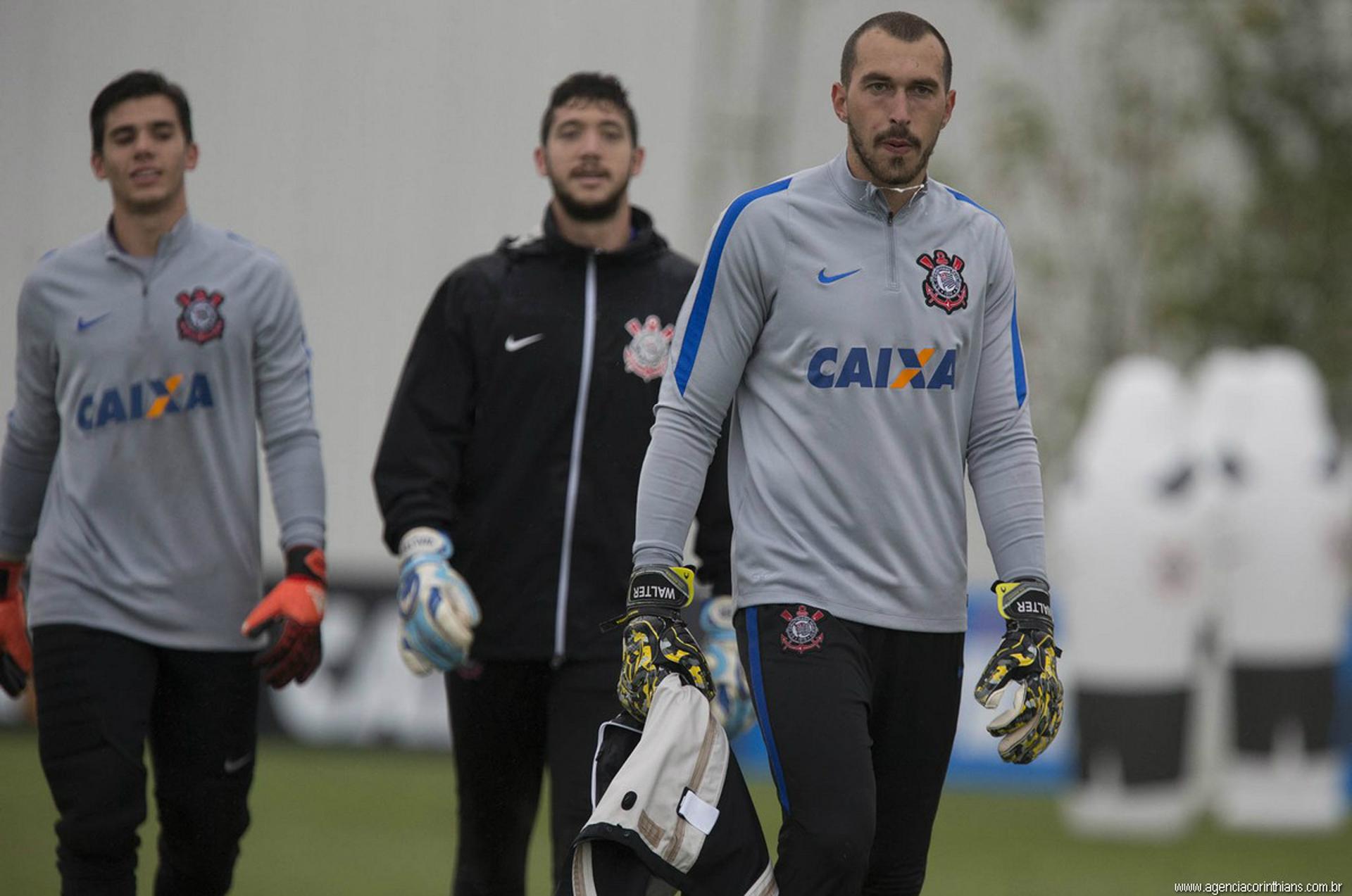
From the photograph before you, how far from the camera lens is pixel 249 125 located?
33.6 feet

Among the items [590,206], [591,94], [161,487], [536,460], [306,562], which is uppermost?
[591,94]

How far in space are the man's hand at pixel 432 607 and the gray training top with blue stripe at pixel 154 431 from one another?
35cm

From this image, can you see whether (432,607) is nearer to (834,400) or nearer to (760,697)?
(760,697)

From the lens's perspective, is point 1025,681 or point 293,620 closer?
point 1025,681

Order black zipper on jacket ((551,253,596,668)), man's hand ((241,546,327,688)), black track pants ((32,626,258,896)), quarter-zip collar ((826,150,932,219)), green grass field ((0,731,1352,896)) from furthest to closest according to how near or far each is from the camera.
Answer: green grass field ((0,731,1352,896)), black zipper on jacket ((551,253,596,668)), man's hand ((241,546,327,688)), black track pants ((32,626,258,896)), quarter-zip collar ((826,150,932,219))

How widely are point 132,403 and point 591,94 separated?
60.5 inches

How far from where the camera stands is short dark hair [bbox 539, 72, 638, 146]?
629 cm

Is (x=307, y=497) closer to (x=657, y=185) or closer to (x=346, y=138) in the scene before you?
(x=346, y=138)

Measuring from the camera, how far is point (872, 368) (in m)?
4.96

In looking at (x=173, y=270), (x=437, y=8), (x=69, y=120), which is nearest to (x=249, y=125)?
(x=437, y=8)

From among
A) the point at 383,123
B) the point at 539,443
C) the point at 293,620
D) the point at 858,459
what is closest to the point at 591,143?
the point at 539,443

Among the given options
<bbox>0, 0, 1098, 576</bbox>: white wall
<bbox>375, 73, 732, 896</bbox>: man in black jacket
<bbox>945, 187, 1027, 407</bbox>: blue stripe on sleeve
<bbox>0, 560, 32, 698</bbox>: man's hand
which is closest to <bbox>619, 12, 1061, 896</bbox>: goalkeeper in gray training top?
<bbox>945, 187, 1027, 407</bbox>: blue stripe on sleeve

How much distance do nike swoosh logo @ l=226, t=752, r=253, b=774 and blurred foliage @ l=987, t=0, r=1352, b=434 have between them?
13170 millimetres

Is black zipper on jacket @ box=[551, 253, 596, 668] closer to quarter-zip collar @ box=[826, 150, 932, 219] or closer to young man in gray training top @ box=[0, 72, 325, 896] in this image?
young man in gray training top @ box=[0, 72, 325, 896]
